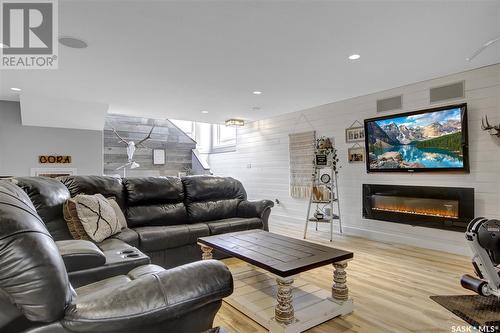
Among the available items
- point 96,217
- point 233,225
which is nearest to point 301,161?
point 233,225

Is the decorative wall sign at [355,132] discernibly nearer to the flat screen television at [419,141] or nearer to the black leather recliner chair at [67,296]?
the flat screen television at [419,141]

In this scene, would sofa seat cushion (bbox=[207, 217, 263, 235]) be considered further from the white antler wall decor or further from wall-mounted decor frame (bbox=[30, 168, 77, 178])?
wall-mounted decor frame (bbox=[30, 168, 77, 178])

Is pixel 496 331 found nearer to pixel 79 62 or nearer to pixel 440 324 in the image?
pixel 440 324

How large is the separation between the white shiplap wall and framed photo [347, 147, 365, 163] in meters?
0.09

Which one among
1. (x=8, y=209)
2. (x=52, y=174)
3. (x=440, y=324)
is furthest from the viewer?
(x=52, y=174)

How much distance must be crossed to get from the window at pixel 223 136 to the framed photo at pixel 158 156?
1.62m

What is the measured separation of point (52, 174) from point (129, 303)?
5385 mm

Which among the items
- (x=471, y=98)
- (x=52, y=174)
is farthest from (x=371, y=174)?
(x=52, y=174)

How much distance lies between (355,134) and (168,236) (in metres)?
3.37

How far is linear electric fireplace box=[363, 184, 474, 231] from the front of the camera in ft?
11.4

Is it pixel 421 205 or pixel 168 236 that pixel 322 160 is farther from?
pixel 168 236

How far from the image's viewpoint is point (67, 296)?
3.12 feet

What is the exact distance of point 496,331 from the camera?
68.1 inches

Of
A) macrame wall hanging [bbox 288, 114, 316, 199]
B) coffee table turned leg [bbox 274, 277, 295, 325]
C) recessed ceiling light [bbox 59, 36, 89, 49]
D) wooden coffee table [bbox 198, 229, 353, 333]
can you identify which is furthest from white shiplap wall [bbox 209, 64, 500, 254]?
recessed ceiling light [bbox 59, 36, 89, 49]
